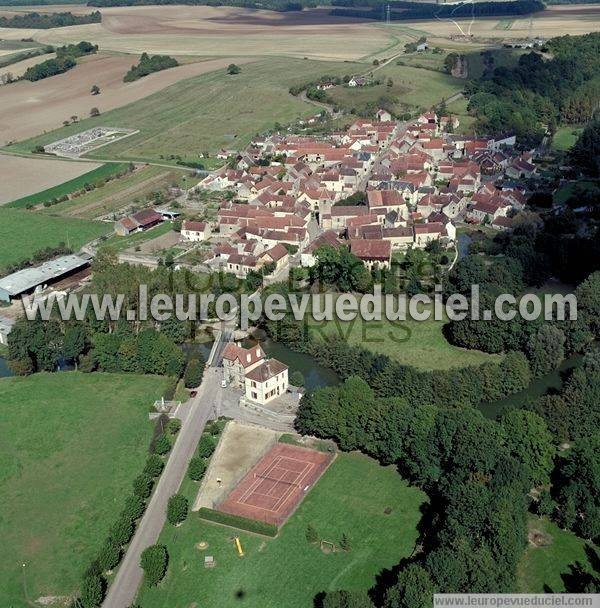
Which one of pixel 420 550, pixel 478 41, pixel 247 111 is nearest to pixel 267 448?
pixel 420 550

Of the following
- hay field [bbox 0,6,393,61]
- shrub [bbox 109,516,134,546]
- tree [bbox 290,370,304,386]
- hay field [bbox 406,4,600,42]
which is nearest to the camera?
shrub [bbox 109,516,134,546]

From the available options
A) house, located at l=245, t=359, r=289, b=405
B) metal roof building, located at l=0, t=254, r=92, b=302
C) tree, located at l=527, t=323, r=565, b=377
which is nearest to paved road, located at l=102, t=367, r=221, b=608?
house, located at l=245, t=359, r=289, b=405

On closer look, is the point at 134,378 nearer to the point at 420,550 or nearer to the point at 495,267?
the point at 420,550

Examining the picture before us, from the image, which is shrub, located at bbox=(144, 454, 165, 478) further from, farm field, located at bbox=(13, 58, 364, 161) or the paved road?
farm field, located at bbox=(13, 58, 364, 161)

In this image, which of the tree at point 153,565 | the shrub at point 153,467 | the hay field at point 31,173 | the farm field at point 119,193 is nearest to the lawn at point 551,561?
the tree at point 153,565

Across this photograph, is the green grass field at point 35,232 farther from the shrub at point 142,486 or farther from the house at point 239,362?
the shrub at point 142,486

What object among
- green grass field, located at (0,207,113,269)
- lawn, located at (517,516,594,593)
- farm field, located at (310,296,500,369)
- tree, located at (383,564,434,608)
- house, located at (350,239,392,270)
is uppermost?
house, located at (350,239,392,270)
